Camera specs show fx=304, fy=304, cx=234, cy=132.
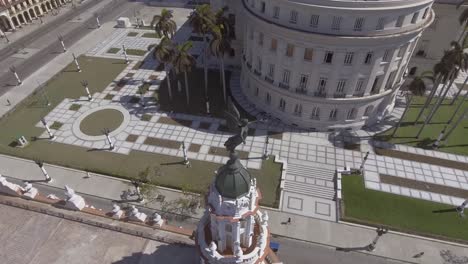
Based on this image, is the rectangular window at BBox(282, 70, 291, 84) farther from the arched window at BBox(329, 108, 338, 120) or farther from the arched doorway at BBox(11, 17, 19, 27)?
the arched doorway at BBox(11, 17, 19, 27)

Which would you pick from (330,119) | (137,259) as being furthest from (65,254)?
(330,119)

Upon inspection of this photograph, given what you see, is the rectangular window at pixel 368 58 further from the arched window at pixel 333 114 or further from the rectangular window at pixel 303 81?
the arched window at pixel 333 114

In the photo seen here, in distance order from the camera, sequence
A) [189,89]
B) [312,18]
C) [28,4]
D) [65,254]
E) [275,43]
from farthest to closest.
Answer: [28,4]
[189,89]
[275,43]
[312,18]
[65,254]

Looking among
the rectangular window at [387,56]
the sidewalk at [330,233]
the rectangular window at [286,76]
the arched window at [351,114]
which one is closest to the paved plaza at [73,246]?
the sidewalk at [330,233]

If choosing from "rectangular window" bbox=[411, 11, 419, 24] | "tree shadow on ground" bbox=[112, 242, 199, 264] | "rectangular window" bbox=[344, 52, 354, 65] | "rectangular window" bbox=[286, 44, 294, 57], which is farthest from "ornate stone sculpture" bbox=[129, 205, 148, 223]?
"rectangular window" bbox=[411, 11, 419, 24]

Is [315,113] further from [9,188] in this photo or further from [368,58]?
[9,188]

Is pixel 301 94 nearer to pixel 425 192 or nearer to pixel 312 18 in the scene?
pixel 312 18
